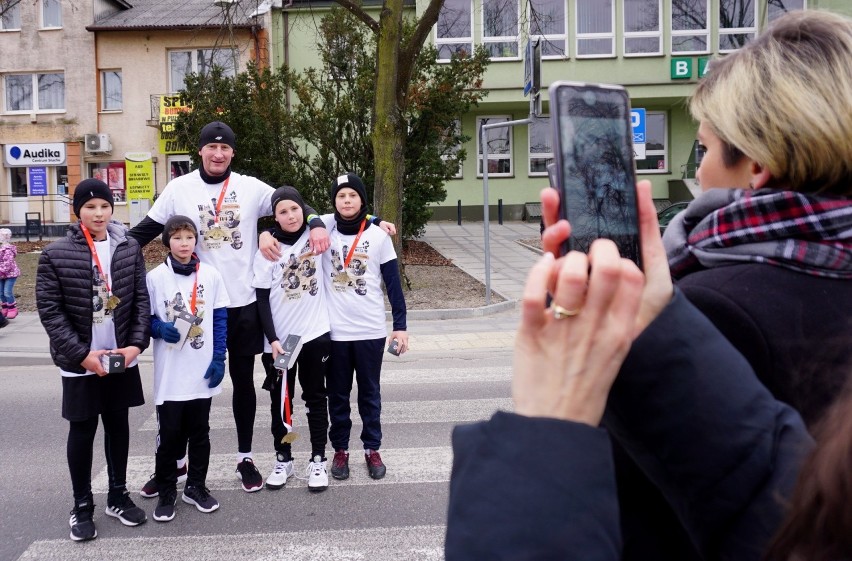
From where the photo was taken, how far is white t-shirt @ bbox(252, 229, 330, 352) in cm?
494

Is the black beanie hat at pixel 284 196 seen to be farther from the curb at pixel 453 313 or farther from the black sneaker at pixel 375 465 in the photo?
the curb at pixel 453 313

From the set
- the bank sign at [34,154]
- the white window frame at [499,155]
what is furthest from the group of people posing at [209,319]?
the bank sign at [34,154]

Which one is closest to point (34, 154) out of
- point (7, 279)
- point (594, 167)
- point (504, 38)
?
point (504, 38)

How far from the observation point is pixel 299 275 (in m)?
5.00

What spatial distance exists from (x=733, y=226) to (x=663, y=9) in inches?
1150

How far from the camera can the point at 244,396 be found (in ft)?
16.5

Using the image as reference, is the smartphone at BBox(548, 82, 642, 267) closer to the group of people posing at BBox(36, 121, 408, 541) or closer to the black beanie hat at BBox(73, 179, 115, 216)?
the group of people posing at BBox(36, 121, 408, 541)

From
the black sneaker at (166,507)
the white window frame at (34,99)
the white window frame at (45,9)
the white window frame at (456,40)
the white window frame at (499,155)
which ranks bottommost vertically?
the black sneaker at (166,507)

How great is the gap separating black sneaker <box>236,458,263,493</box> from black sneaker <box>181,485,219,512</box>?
278mm

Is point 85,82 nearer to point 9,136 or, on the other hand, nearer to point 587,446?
point 9,136

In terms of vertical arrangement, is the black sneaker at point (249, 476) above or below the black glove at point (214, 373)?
below

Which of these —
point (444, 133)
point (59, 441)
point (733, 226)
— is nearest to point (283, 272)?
point (59, 441)

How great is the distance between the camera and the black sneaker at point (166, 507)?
449cm

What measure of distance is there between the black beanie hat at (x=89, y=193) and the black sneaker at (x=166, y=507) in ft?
5.67
